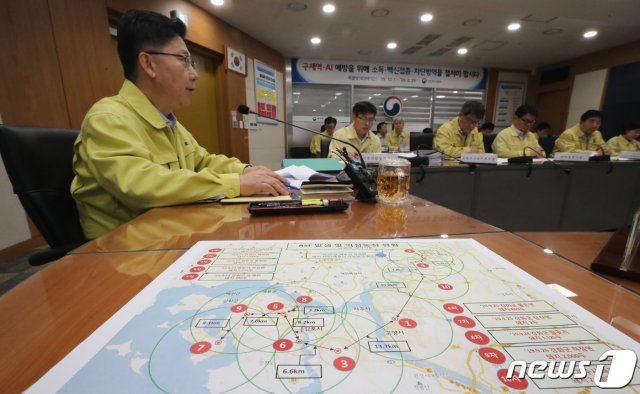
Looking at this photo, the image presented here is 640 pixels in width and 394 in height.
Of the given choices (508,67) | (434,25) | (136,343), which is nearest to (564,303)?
(136,343)

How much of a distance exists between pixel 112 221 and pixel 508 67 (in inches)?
326

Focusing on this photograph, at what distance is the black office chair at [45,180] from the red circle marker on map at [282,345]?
90 centimetres

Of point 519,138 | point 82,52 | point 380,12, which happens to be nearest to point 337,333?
point 82,52

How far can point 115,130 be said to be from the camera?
2.84ft

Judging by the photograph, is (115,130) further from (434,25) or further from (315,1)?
(434,25)

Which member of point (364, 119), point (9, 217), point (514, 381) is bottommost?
point (9, 217)

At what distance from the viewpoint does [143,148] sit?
2.92ft

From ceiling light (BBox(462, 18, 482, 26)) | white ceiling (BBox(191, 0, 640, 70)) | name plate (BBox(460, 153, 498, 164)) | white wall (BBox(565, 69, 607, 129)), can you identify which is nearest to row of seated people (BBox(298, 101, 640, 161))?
name plate (BBox(460, 153, 498, 164))

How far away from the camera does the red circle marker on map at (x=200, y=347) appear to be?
271 millimetres

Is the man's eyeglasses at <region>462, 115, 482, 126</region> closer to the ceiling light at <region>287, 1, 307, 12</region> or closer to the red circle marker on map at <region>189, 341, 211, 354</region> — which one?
the ceiling light at <region>287, 1, 307, 12</region>

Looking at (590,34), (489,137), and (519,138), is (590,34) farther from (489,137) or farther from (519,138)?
(519,138)

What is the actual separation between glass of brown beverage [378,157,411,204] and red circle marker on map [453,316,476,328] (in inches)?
23.2

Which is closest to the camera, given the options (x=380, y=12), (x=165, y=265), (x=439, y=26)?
(x=165, y=265)

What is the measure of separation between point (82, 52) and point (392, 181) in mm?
2737
